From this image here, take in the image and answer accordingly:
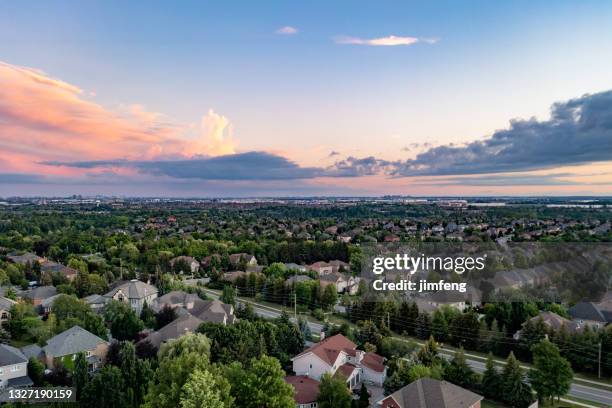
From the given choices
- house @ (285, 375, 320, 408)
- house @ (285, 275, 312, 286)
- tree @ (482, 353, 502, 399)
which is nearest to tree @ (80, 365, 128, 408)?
house @ (285, 375, 320, 408)

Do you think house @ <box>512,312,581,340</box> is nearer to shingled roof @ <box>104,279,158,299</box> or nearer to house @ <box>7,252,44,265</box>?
shingled roof @ <box>104,279,158,299</box>

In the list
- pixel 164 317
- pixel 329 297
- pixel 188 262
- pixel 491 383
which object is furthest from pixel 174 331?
pixel 188 262

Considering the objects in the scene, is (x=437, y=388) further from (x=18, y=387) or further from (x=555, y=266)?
(x=555, y=266)

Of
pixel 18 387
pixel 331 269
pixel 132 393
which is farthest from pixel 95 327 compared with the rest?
pixel 331 269

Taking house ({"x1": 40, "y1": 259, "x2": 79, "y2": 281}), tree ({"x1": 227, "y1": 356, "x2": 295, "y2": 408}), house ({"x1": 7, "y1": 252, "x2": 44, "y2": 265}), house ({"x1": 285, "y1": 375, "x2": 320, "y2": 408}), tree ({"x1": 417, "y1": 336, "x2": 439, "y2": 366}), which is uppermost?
tree ({"x1": 227, "y1": 356, "x2": 295, "y2": 408})

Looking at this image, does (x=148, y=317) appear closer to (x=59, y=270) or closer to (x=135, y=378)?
(x=135, y=378)

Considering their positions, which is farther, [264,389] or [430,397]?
[430,397]
